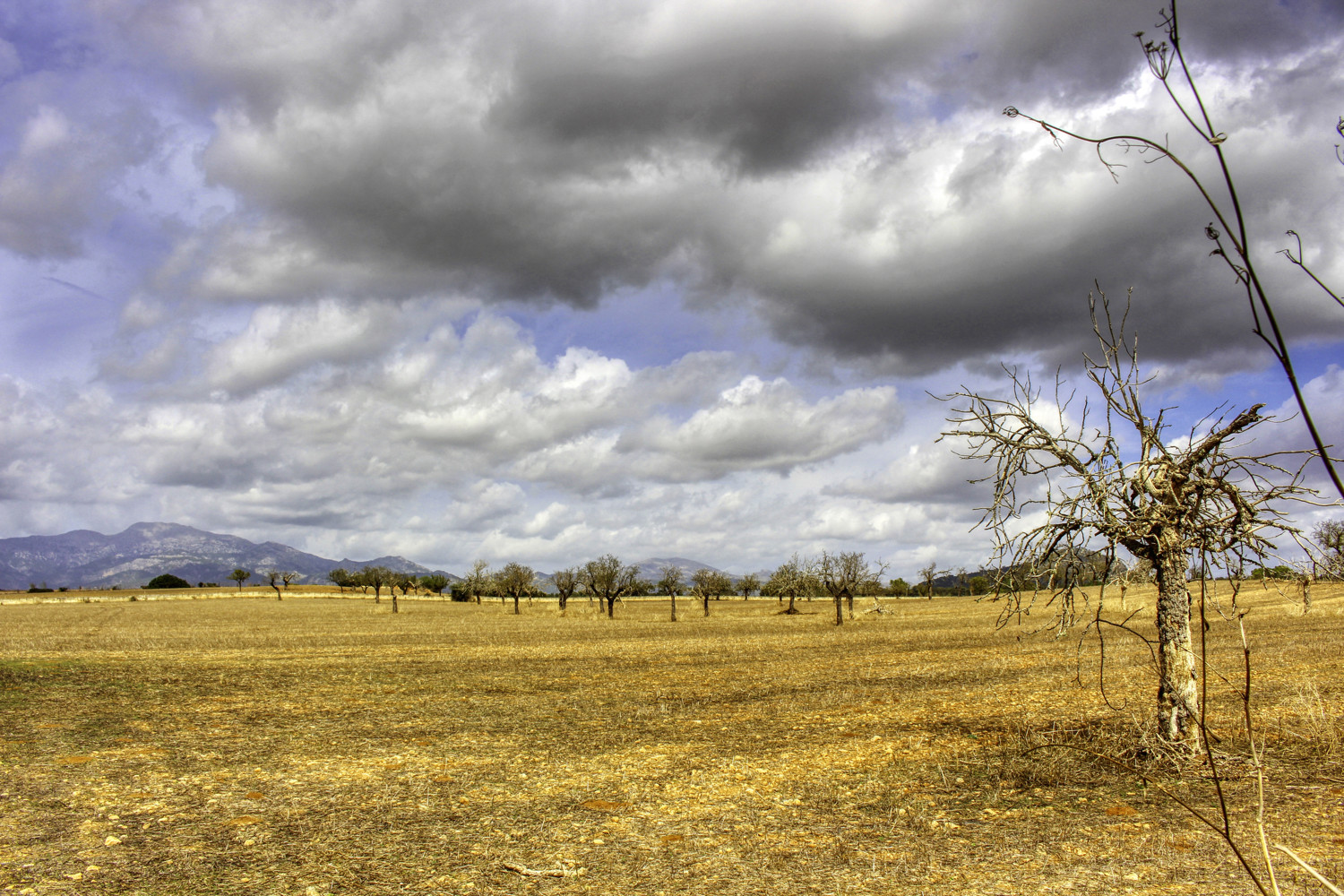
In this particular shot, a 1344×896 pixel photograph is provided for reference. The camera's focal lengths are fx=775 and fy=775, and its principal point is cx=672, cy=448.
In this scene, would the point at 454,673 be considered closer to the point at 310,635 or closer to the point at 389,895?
the point at 389,895

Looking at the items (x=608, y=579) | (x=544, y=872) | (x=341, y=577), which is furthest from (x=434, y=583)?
(x=544, y=872)

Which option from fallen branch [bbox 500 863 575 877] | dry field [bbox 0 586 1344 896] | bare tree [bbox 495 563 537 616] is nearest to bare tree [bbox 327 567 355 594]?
bare tree [bbox 495 563 537 616]

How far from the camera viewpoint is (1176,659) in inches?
415

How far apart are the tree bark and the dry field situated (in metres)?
0.44

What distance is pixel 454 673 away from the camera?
24.2 m

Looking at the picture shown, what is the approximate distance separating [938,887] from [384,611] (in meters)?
74.4

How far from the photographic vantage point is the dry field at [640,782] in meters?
7.95

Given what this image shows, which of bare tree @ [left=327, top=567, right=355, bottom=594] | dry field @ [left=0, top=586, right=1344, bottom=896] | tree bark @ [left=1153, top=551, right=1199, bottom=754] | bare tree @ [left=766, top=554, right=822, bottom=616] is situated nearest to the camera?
dry field @ [left=0, top=586, right=1344, bottom=896]

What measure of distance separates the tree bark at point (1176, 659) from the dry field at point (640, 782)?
444 mm

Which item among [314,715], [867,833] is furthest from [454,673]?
[867,833]

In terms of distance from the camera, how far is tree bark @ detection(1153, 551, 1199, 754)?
10.3 m

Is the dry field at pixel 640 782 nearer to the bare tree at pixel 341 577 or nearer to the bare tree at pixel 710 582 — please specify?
the bare tree at pixel 710 582

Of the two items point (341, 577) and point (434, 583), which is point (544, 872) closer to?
point (341, 577)

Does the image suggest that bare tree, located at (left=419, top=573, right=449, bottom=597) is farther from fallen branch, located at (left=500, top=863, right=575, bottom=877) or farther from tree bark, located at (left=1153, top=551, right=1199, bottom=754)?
tree bark, located at (left=1153, top=551, right=1199, bottom=754)
